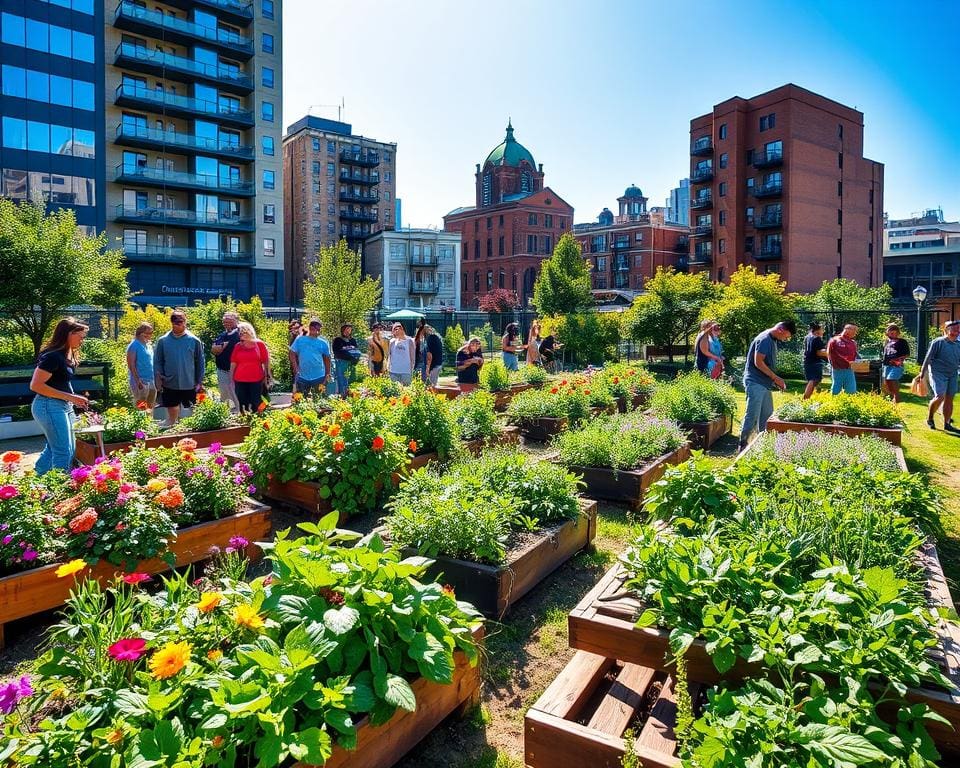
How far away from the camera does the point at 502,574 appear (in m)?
4.00

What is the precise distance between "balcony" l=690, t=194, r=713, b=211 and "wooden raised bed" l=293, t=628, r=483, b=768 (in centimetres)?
6265

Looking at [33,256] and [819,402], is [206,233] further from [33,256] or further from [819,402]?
[819,402]

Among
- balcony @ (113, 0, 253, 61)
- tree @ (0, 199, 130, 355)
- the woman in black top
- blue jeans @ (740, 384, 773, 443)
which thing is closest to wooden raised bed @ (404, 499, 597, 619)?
the woman in black top

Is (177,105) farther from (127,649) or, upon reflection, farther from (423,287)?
(127,649)

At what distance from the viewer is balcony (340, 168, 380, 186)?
2830 inches

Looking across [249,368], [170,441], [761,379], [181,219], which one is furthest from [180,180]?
[761,379]

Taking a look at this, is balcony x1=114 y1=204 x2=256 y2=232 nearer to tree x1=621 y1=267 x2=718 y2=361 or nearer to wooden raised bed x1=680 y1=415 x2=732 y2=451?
tree x1=621 y1=267 x2=718 y2=361

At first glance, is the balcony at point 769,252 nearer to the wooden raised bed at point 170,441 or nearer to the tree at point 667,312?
the tree at point 667,312

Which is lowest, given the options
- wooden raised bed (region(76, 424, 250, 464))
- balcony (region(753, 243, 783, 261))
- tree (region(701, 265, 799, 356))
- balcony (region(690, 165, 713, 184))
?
wooden raised bed (region(76, 424, 250, 464))

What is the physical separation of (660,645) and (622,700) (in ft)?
0.97

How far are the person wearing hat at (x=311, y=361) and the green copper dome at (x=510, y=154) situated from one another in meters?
82.6

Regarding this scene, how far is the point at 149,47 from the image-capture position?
42344mm

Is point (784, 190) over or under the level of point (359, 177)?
under

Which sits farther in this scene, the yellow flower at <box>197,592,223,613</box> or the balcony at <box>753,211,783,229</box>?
the balcony at <box>753,211,783,229</box>
